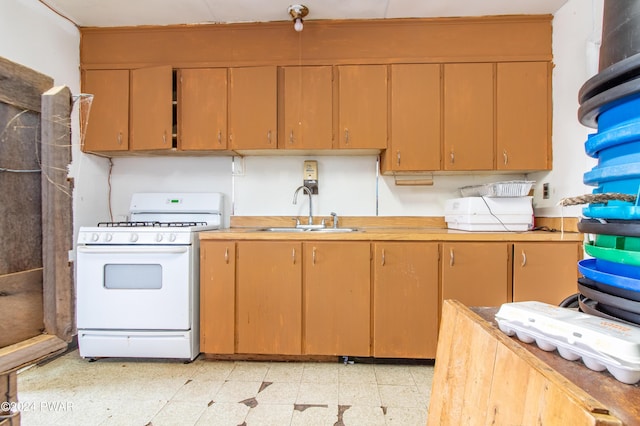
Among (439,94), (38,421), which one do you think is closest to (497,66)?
(439,94)

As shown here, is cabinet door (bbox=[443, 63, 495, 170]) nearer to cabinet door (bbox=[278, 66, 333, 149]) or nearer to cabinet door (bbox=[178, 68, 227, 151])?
cabinet door (bbox=[278, 66, 333, 149])

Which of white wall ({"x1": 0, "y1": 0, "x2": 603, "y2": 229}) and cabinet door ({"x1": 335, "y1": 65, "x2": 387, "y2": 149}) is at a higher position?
Answer: cabinet door ({"x1": 335, "y1": 65, "x2": 387, "y2": 149})

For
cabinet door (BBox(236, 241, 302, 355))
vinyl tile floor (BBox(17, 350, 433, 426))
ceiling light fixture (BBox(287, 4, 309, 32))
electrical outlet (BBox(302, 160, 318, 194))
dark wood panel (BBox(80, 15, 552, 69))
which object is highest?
ceiling light fixture (BBox(287, 4, 309, 32))

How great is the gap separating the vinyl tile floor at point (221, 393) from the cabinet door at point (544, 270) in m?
0.89

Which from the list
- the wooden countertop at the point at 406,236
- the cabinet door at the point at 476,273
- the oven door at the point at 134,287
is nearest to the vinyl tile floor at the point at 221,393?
the oven door at the point at 134,287

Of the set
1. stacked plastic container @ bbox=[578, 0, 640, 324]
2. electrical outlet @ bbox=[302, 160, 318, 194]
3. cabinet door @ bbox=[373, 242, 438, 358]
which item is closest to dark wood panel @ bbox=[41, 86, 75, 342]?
stacked plastic container @ bbox=[578, 0, 640, 324]

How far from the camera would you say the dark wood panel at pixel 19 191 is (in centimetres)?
52

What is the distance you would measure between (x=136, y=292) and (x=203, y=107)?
1.51m

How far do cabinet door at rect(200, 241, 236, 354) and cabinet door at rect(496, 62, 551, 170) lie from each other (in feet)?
7.30

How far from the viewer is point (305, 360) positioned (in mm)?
2197

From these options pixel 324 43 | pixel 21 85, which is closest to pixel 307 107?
pixel 324 43

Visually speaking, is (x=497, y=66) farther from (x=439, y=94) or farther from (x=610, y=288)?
(x=610, y=288)

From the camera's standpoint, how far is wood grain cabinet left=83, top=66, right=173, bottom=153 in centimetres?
248

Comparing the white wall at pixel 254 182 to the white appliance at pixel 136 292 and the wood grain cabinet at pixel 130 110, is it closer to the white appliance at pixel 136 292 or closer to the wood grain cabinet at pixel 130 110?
the wood grain cabinet at pixel 130 110
